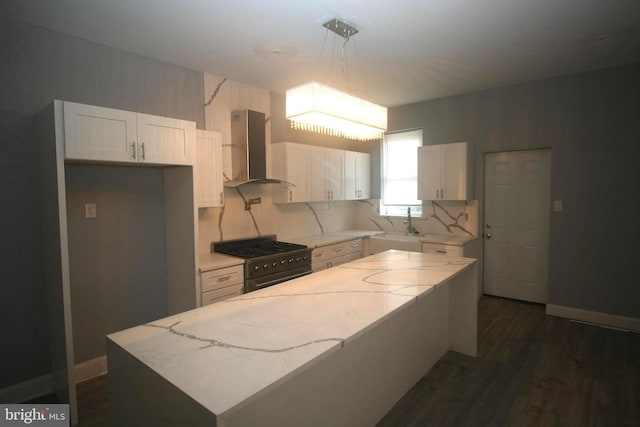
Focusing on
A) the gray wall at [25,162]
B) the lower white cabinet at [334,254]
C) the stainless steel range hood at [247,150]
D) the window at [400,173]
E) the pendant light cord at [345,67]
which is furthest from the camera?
the window at [400,173]

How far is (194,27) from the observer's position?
2.65 m

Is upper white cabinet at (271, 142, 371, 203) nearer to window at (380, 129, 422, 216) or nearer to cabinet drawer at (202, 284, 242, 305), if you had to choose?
window at (380, 129, 422, 216)

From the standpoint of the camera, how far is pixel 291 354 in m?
1.33

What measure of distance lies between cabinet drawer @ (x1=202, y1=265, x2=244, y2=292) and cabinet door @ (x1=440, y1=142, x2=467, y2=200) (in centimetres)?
287

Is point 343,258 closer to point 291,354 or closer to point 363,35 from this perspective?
point 363,35

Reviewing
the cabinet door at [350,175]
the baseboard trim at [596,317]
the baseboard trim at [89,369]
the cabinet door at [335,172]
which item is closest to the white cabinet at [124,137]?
the baseboard trim at [89,369]

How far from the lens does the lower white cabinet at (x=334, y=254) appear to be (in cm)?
424

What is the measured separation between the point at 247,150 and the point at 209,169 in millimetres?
543

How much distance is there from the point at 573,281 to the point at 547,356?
1.35m

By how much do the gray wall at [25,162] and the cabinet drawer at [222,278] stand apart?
3.92 feet

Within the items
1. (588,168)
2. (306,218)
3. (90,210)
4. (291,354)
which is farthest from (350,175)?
(291,354)

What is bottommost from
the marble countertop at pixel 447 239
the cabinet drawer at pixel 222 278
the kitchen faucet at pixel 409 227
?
the cabinet drawer at pixel 222 278

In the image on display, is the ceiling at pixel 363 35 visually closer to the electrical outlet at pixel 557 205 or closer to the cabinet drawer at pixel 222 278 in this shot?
the electrical outlet at pixel 557 205

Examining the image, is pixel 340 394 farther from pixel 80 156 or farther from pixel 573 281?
pixel 573 281
